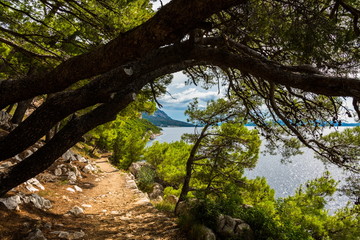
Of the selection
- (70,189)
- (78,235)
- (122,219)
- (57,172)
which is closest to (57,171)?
(57,172)

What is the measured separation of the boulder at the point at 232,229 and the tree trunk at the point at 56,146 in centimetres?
387

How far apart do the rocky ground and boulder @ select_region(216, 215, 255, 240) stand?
1.02m

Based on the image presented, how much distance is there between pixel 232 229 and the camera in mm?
5074

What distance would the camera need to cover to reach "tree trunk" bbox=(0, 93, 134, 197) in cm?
303

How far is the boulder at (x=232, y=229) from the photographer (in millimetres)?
4996

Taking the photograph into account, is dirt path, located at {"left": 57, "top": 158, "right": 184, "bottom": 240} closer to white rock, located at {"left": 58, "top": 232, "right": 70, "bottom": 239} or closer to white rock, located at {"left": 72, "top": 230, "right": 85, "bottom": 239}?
white rock, located at {"left": 72, "top": 230, "right": 85, "bottom": 239}

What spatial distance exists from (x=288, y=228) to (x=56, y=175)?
868 cm

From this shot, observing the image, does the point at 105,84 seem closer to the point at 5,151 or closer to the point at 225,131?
the point at 5,151

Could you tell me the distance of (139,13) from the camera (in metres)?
4.47

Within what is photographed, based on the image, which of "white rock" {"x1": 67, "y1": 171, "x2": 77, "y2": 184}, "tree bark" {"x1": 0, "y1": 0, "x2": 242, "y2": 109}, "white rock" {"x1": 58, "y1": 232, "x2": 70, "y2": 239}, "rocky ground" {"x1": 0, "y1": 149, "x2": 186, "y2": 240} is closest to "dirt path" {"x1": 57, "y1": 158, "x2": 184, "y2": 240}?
"rocky ground" {"x1": 0, "y1": 149, "x2": 186, "y2": 240}

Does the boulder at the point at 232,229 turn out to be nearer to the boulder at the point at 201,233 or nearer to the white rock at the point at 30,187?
the boulder at the point at 201,233

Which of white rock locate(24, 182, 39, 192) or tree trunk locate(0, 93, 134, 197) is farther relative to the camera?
white rock locate(24, 182, 39, 192)

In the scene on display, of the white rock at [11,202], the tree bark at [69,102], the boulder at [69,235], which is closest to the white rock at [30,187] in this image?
the white rock at [11,202]

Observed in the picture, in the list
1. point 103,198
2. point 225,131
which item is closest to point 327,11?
point 225,131
